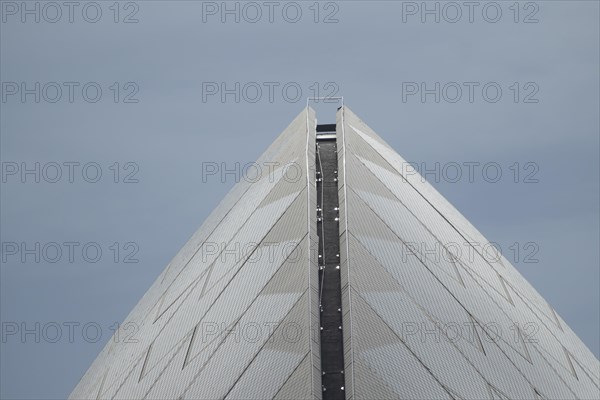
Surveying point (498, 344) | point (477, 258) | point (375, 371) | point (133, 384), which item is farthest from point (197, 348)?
point (477, 258)

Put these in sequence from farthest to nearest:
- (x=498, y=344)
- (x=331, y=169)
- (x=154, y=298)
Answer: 1. (x=154, y=298)
2. (x=331, y=169)
3. (x=498, y=344)

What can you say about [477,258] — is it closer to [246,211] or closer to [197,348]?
[246,211]

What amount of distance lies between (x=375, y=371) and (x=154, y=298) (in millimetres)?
20270

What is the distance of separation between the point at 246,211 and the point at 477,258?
1031 centimetres

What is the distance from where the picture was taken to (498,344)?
48.4m

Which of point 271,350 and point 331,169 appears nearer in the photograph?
point 271,350

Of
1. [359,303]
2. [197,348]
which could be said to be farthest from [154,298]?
[359,303]

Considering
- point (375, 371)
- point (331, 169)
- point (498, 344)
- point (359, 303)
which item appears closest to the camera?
point (375, 371)

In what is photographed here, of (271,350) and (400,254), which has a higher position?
(400,254)

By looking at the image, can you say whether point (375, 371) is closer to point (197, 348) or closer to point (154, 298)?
point (197, 348)

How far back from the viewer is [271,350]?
144 ft

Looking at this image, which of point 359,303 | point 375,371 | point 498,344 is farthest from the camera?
point 498,344

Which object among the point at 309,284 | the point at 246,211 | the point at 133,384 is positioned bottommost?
the point at 133,384

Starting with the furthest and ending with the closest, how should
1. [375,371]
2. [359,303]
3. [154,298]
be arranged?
[154,298]
[359,303]
[375,371]
